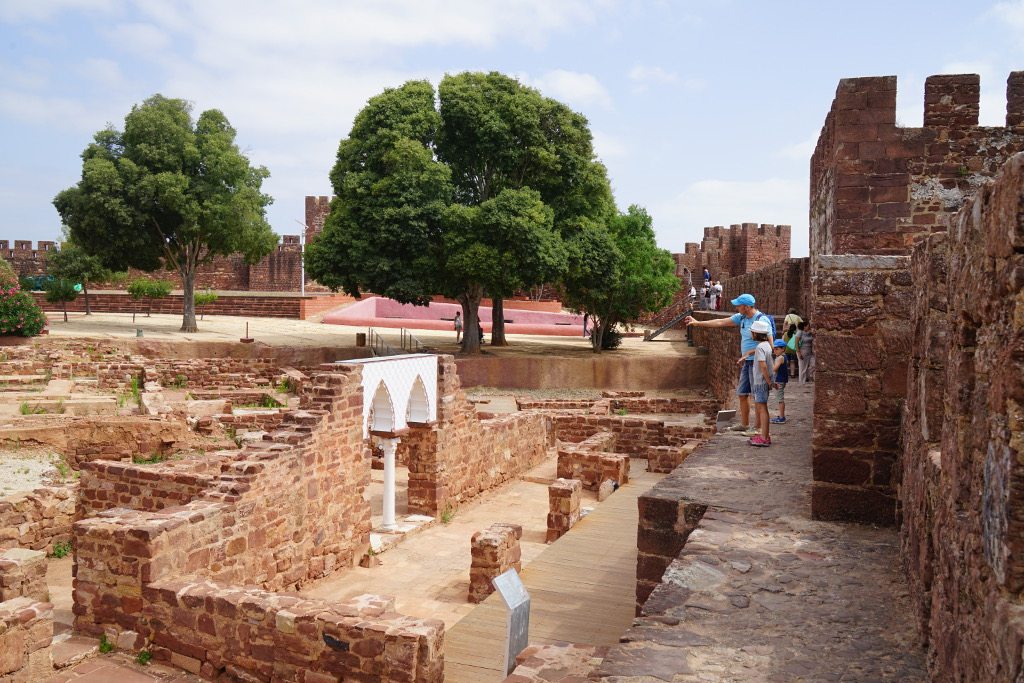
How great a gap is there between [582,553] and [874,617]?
5.63 metres

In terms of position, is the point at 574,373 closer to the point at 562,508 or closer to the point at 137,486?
the point at 562,508

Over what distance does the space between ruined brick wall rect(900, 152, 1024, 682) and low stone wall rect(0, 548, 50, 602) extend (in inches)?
298

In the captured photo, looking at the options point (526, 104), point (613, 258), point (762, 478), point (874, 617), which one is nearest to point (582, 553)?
point (762, 478)

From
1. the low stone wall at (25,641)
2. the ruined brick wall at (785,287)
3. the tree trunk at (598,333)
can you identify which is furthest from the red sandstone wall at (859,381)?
the tree trunk at (598,333)

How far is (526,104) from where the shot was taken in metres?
25.7

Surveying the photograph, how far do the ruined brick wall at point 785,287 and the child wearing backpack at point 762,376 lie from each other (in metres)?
10.1

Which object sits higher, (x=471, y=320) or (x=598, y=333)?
(x=471, y=320)

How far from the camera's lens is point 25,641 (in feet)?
20.7

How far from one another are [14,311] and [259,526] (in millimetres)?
20261

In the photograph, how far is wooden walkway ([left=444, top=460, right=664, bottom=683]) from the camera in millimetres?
6836

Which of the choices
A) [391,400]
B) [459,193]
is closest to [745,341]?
[391,400]

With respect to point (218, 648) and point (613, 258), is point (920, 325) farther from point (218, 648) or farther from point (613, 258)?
point (613, 258)

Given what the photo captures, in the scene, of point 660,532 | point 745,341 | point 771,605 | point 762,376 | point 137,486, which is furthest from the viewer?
point 137,486

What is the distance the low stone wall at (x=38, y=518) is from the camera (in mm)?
9883
